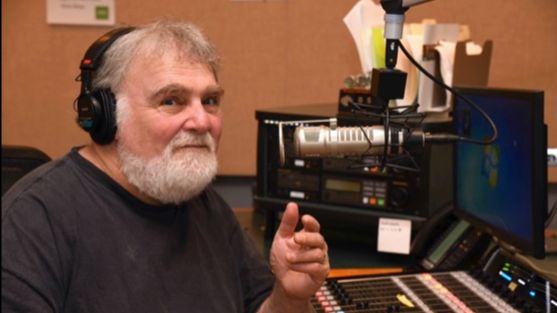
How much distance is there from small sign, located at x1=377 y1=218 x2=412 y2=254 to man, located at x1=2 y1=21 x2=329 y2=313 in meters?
0.50

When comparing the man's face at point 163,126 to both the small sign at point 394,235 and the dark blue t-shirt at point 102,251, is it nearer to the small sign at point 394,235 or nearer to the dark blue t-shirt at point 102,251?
the dark blue t-shirt at point 102,251

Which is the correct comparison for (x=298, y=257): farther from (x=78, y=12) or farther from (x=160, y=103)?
(x=78, y=12)

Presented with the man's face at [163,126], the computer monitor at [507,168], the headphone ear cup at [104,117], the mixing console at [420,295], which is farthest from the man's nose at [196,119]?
the computer monitor at [507,168]

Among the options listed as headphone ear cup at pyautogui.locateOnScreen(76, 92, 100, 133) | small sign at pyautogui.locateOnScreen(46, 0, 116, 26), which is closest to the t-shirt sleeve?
headphone ear cup at pyautogui.locateOnScreen(76, 92, 100, 133)

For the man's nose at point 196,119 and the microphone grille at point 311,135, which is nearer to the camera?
the microphone grille at point 311,135

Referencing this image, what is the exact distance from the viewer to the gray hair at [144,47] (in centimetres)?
120

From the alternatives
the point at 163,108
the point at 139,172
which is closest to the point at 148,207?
the point at 139,172

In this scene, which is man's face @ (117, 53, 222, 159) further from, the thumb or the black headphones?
the thumb

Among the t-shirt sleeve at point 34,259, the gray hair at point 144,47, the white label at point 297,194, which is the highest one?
the gray hair at point 144,47

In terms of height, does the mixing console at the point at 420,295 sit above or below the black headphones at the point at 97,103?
below

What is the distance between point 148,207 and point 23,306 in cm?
31

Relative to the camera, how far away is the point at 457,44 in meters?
1.78

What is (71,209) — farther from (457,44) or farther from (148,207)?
(457,44)

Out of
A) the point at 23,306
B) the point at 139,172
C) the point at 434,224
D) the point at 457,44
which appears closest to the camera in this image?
the point at 23,306
